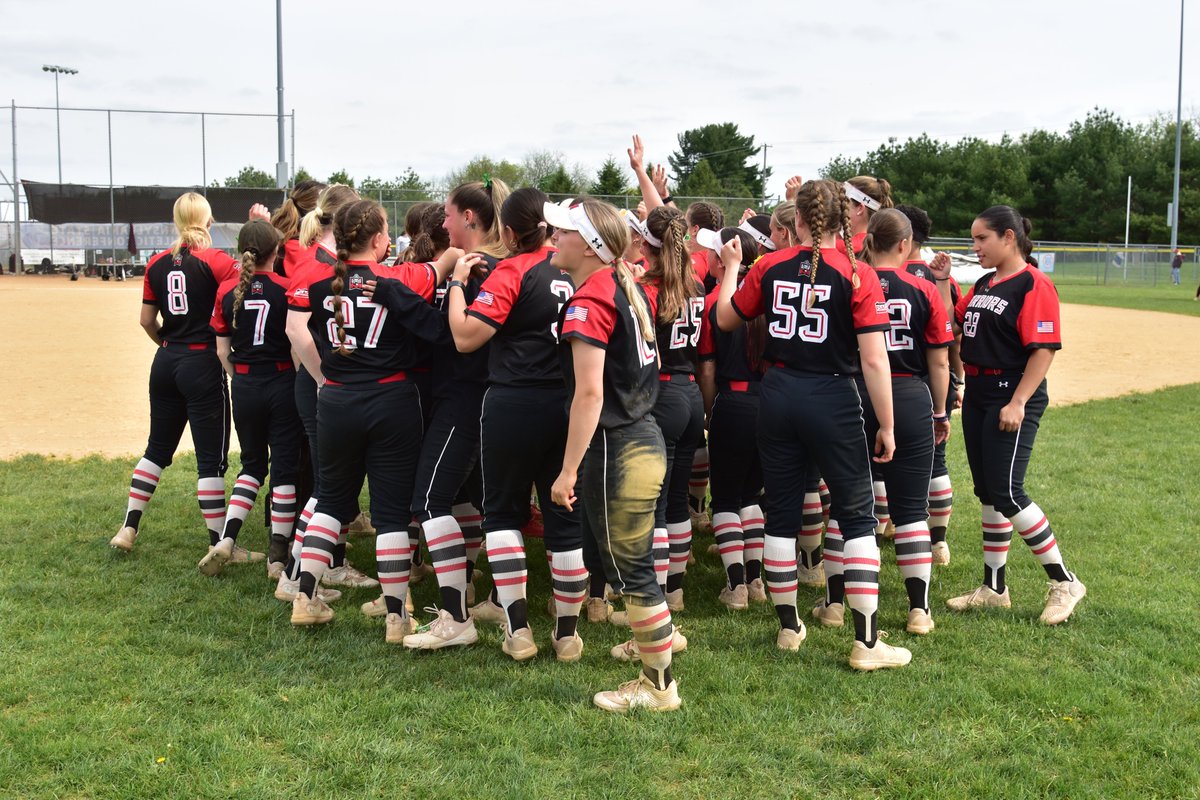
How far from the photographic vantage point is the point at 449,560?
4969 millimetres

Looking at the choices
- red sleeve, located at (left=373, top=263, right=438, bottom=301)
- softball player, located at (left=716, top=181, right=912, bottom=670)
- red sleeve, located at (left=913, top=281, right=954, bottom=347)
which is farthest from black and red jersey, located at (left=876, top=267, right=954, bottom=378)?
red sleeve, located at (left=373, top=263, right=438, bottom=301)

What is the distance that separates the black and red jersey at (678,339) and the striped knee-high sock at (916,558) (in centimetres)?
141

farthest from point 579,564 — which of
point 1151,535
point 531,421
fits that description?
point 1151,535

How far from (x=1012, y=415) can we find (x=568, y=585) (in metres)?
2.45

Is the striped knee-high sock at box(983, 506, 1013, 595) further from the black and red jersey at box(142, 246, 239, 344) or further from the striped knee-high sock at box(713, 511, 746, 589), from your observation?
the black and red jersey at box(142, 246, 239, 344)

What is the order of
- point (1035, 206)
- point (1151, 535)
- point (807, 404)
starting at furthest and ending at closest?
1. point (1035, 206)
2. point (1151, 535)
3. point (807, 404)

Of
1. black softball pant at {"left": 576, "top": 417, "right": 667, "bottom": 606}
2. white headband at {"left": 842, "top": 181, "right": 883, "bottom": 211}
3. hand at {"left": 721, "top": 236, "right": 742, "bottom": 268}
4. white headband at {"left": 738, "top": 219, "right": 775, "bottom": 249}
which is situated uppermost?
white headband at {"left": 842, "top": 181, "right": 883, "bottom": 211}

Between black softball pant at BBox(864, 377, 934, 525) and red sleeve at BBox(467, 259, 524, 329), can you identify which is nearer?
red sleeve at BBox(467, 259, 524, 329)

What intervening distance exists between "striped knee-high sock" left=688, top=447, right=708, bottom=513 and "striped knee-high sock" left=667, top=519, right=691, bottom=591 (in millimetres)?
795

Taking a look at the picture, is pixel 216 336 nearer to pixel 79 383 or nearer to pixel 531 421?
pixel 531 421

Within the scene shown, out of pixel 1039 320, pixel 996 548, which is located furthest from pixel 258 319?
pixel 996 548

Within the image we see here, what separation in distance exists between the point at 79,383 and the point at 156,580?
886cm

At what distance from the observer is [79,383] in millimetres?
13508

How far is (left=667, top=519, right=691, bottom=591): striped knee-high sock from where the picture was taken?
5488mm
